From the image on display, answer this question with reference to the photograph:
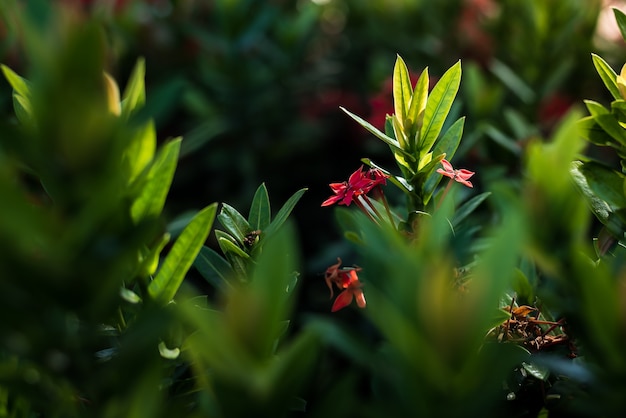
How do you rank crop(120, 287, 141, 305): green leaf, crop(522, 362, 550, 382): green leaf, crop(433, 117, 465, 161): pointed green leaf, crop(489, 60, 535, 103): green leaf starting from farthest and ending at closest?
crop(489, 60, 535, 103): green leaf < crop(433, 117, 465, 161): pointed green leaf < crop(522, 362, 550, 382): green leaf < crop(120, 287, 141, 305): green leaf

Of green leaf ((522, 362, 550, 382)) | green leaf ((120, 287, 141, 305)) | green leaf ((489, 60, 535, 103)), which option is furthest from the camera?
green leaf ((489, 60, 535, 103))

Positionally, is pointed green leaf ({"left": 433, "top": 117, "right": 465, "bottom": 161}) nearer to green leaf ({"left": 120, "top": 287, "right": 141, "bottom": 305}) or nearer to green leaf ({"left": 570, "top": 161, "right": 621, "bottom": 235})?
green leaf ({"left": 570, "top": 161, "right": 621, "bottom": 235})

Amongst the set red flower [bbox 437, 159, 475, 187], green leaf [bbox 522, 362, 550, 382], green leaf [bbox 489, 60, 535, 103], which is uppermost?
red flower [bbox 437, 159, 475, 187]

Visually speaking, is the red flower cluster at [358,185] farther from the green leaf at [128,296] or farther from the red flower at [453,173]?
the green leaf at [128,296]

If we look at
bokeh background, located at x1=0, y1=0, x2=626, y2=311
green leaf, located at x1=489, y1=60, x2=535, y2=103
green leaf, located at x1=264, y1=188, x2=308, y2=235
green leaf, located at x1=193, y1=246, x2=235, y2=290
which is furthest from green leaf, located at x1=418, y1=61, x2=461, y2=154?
green leaf, located at x1=489, y1=60, x2=535, y2=103

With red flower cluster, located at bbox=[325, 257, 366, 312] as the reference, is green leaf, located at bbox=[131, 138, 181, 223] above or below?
above

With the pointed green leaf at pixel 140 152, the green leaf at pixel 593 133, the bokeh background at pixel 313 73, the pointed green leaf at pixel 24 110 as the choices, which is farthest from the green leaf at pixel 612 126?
the bokeh background at pixel 313 73
